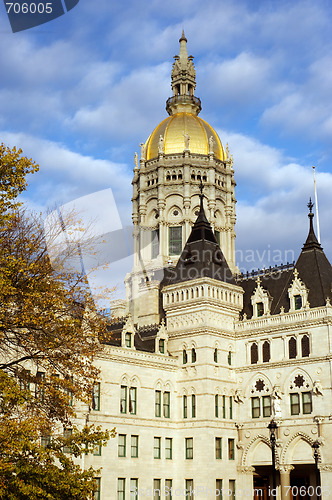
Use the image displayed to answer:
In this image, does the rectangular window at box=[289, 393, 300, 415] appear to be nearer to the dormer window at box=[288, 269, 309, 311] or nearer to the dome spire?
the dormer window at box=[288, 269, 309, 311]

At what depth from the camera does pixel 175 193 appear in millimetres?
76562

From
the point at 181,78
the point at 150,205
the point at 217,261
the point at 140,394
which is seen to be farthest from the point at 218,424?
the point at 181,78

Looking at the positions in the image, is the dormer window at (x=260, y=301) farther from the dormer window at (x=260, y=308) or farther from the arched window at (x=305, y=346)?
the arched window at (x=305, y=346)

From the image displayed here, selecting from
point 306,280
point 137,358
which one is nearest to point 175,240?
point 306,280

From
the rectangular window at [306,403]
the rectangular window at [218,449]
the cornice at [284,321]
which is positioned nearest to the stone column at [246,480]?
the rectangular window at [218,449]

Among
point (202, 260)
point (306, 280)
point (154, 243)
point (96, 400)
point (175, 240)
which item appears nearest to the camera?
point (96, 400)

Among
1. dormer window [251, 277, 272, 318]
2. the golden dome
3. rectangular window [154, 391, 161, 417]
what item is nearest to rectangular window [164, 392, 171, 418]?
rectangular window [154, 391, 161, 417]

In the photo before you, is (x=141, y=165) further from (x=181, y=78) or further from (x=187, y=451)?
(x=187, y=451)

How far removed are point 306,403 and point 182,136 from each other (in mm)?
39096

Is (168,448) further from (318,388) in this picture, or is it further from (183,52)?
(183,52)

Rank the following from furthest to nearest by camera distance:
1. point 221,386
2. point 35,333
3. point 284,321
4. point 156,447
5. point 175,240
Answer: point 175,240 < point 221,386 < point 284,321 < point 156,447 < point 35,333

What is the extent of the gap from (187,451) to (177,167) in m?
35.1

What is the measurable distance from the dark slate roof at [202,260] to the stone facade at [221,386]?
141 mm

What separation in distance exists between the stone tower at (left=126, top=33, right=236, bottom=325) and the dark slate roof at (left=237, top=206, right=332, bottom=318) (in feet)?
45.7
